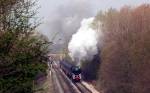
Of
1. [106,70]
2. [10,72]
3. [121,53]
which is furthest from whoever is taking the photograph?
[106,70]

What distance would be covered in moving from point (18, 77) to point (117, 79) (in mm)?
36421

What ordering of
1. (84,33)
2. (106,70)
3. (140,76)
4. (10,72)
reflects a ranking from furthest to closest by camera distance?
(84,33), (106,70), (140,76), (10,72)

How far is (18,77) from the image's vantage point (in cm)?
851

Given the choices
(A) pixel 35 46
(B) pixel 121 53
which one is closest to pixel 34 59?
(A) pixel 35 46

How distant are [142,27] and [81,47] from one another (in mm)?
17690

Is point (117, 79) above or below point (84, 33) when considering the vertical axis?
below

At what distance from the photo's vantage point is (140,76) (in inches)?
1556

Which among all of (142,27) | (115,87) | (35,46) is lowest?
(115,87)

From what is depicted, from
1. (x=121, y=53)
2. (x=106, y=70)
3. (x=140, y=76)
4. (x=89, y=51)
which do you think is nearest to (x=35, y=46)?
(x=140, y=76)

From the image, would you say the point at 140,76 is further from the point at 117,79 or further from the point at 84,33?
the point at 84,33

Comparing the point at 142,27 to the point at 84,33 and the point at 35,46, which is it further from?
the point at 35,46

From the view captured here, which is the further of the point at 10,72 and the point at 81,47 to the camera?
the point at 81,47

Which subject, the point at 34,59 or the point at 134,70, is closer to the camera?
the point at 34,59

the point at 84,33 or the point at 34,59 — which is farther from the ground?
the point at 84,33
